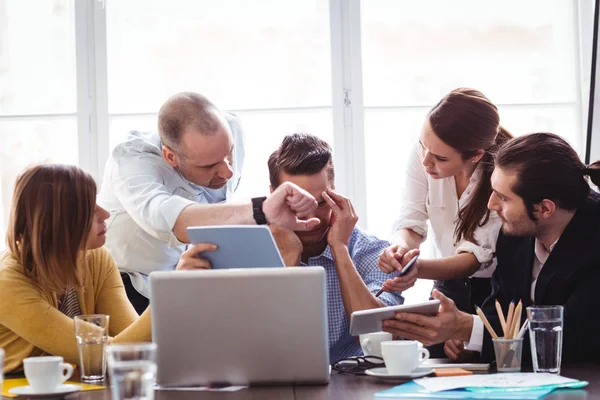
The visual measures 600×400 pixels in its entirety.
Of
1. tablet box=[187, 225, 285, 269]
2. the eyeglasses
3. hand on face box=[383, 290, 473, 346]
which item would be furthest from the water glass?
hand on face box=[383, 290, 473, 346]

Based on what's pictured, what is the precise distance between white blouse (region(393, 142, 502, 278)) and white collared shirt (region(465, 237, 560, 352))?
40 centimetres

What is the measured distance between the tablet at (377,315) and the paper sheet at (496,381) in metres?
0.20

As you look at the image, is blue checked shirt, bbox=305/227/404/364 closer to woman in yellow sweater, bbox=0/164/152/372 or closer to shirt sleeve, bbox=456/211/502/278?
shirt sleeve, bbox=456/211/502/278

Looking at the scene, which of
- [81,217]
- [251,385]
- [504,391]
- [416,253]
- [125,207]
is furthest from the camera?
[125,207]

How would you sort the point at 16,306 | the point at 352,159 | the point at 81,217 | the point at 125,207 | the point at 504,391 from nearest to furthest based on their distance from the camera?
the point at 504,391
the point at 16,306
the point at 81,217
the point at 125,207
the point at 352,159

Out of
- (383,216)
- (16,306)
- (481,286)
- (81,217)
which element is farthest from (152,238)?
(383,216)

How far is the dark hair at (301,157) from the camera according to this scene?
8.48ft

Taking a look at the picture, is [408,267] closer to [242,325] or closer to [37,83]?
[242,325]

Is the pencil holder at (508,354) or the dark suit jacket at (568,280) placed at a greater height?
the dark suit jacket at (568,280)

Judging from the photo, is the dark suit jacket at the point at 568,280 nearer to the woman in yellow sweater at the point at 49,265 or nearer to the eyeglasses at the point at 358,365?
the eyeglasses at the point at 358,365

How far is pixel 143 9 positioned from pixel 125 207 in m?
1.49

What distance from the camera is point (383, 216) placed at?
12.9ft

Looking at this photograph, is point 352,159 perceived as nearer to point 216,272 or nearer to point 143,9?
point 143,9

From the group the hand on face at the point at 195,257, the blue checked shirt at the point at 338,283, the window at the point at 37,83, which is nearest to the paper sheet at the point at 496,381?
the hand on face at the point at 195,257
